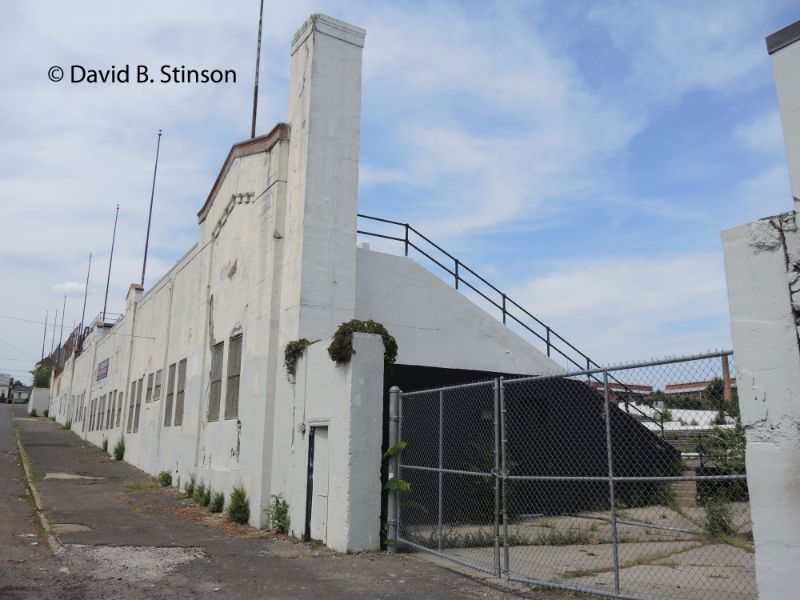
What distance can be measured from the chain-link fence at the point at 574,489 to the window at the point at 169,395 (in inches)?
388

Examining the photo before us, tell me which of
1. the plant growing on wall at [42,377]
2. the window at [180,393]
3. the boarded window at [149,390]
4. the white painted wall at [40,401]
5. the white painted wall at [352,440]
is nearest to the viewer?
the white painted wall at [352,440]

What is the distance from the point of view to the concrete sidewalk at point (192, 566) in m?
7.40

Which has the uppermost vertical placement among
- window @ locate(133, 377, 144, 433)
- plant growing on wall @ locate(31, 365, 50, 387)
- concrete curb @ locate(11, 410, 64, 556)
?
plant growing on wall @ locate(31, 365, 50, 387)

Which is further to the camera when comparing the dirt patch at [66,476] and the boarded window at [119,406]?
the boarded window at [119,406]

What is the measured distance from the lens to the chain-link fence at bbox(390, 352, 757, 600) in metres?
8.09

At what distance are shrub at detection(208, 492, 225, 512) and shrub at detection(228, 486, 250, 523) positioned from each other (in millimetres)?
1246

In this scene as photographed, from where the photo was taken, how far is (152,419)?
22.4 m

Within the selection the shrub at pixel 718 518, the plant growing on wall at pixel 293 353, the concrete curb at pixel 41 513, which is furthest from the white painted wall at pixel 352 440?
the shrub at pixel 718 518

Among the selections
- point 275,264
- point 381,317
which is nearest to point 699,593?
point 381,317

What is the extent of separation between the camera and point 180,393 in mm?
19359

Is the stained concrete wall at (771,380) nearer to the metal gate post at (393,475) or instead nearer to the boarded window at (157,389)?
the metal gate post at (393,475)

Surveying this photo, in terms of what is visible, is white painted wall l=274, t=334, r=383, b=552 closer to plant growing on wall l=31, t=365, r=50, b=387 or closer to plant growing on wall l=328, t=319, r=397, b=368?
plant growing on wall l=328, t=319, r=397, b=368

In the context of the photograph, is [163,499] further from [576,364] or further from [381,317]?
[576,364]

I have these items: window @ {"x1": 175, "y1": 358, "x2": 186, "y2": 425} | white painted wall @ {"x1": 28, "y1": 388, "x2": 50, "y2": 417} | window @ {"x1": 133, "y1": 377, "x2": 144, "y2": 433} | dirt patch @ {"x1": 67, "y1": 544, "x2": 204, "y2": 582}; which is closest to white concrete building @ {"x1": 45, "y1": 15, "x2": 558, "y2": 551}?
window @ {"x1": 175, "y1": 358, "x2": 186, "y2": 425}
